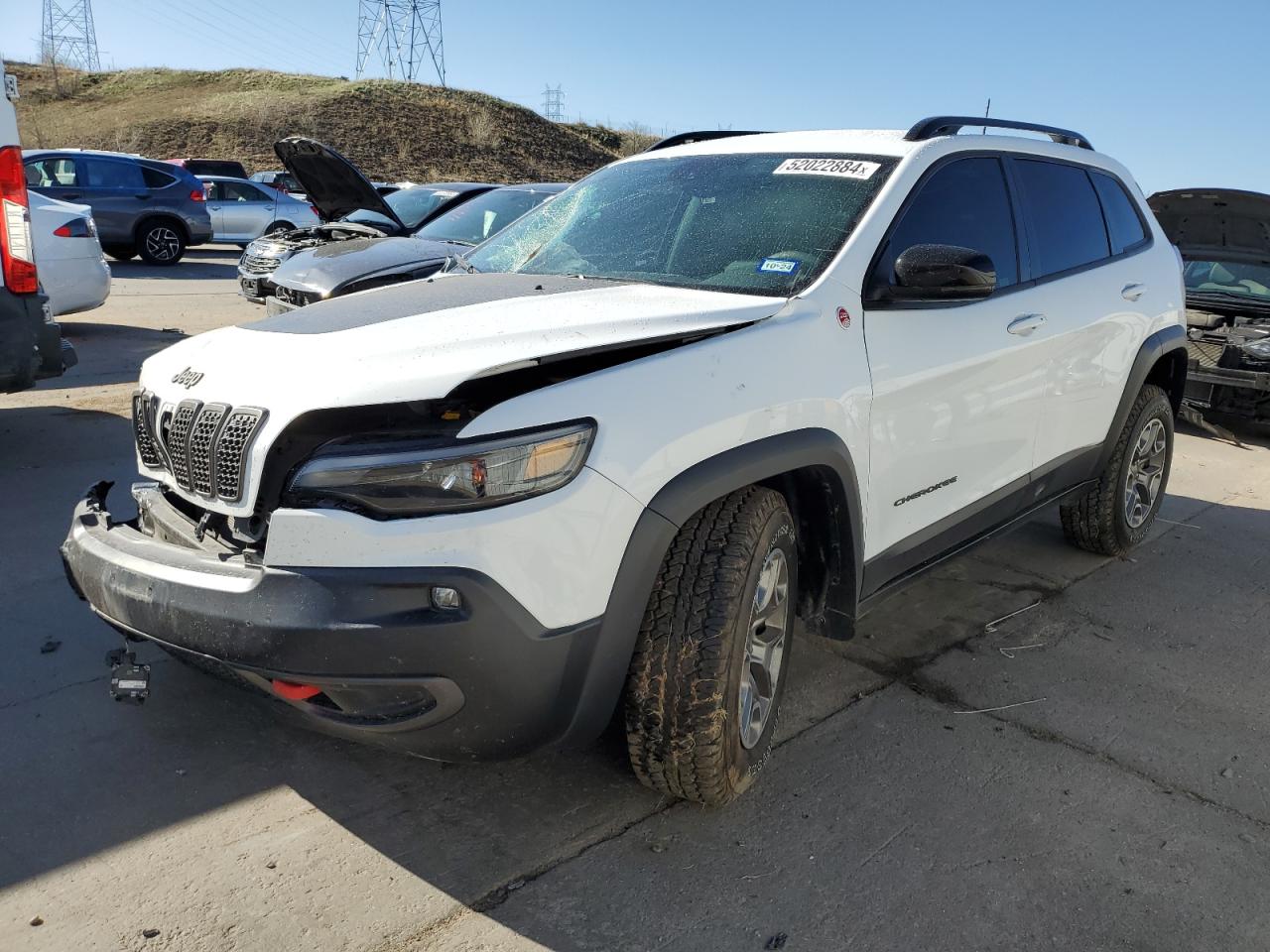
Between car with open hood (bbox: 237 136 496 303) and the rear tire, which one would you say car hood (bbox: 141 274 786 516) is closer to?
car with open hood (bbox: 237 136 496 303)

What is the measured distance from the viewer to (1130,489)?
523 cm

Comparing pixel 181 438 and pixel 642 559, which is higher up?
pixel 181 438

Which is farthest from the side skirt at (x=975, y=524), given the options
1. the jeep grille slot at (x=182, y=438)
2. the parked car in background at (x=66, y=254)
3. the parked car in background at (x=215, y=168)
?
the parked car in background at (x=215, y=168)

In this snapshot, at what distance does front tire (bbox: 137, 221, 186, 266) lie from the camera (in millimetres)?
17125

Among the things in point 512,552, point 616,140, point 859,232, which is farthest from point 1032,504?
point 616,140

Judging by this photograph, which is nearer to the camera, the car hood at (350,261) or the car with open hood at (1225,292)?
the car hood at (350,261)

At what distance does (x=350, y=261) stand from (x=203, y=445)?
16.8 feet

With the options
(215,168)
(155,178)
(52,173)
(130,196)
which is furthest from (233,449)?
(215,168)

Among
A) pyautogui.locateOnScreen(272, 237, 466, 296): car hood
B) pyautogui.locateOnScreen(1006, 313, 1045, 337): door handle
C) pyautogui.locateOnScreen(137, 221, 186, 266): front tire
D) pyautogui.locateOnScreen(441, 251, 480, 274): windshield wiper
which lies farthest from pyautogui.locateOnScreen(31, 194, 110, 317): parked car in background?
pyautogui.locateOnScreen(137, 221, 186, 266): front tire

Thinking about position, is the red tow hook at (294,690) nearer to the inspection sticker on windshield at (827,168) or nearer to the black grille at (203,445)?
the black grille at (203,445)

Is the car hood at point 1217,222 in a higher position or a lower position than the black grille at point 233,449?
higher

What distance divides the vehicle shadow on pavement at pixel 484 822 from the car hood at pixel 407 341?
28.9 inches

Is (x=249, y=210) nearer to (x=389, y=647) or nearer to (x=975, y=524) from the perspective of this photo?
(x=975, y=524)

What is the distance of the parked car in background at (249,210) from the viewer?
2075 cm
